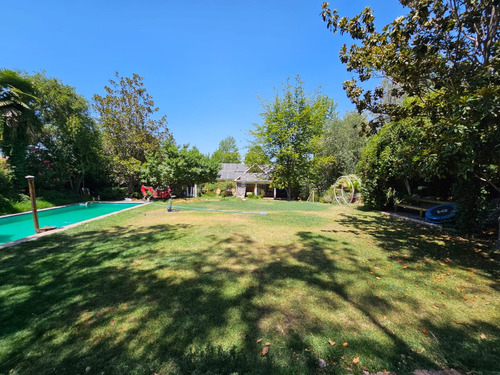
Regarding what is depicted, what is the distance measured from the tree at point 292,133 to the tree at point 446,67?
16.5 m

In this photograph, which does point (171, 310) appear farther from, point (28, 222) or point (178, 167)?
point (178, 167)

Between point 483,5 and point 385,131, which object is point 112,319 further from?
point 385,131

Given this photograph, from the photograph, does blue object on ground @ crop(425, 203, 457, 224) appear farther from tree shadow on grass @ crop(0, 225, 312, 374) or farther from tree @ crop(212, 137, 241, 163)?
tree @ crop(212, 137, 241, 163)

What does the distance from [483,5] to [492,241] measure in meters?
6.15

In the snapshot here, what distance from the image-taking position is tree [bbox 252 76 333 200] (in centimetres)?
2267

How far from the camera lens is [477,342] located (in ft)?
7.69

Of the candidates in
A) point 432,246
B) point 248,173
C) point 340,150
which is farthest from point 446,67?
point 248,173

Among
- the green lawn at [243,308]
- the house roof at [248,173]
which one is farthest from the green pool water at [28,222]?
the house roof at [248,173]

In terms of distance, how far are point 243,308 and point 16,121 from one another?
17481mm

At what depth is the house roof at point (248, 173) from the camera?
27.7 metres

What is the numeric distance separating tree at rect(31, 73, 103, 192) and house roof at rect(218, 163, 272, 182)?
46.4 feet

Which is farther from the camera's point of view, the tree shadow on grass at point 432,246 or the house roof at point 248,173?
the house roof at point 248,173

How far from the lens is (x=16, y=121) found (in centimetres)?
1227

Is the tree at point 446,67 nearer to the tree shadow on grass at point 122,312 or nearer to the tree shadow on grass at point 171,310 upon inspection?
the tree shadow on grass at point 171,310
